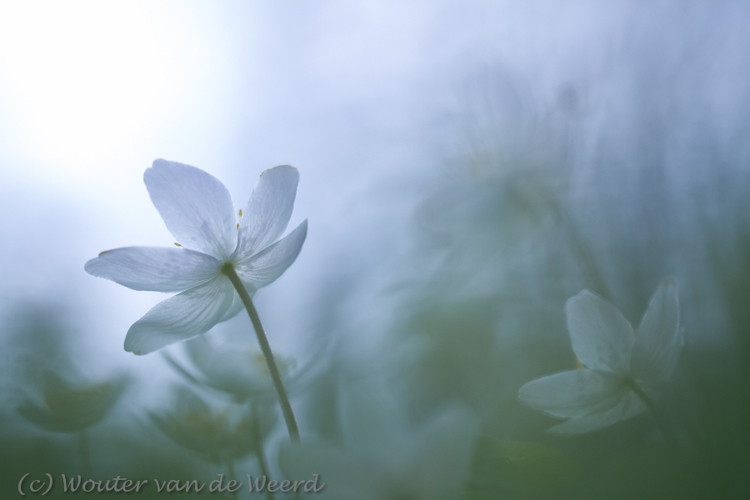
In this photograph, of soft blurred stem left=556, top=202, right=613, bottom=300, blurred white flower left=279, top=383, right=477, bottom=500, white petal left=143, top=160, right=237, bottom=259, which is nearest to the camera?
blurred white flower left=279, top=383, right=477, bottom=500

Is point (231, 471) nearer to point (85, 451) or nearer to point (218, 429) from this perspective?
point (218, 429)

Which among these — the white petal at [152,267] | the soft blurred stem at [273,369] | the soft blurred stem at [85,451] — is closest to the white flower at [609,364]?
the soft blurred stem at [273,369]

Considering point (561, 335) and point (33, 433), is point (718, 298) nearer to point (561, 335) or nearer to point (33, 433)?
point (561, 335)

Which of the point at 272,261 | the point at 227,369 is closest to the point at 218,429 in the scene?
the point at 227,369

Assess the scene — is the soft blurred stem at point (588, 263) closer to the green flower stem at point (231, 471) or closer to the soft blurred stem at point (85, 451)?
the green flower stem at point (231, 471)

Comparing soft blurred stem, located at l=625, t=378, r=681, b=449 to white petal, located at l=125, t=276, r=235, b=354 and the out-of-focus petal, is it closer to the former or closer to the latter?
the out-of-focus petal

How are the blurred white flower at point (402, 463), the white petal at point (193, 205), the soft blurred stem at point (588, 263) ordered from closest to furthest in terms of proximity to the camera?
the blurred white flower at point (402, 463)
the white petal at point (193, 205)
the soft blurred stem at point (588, 263)

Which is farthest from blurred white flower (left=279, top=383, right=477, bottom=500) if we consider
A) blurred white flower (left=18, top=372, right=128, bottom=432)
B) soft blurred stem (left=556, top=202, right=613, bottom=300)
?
blurred white flower (left=18, top=372, right=128, bottom=432)
